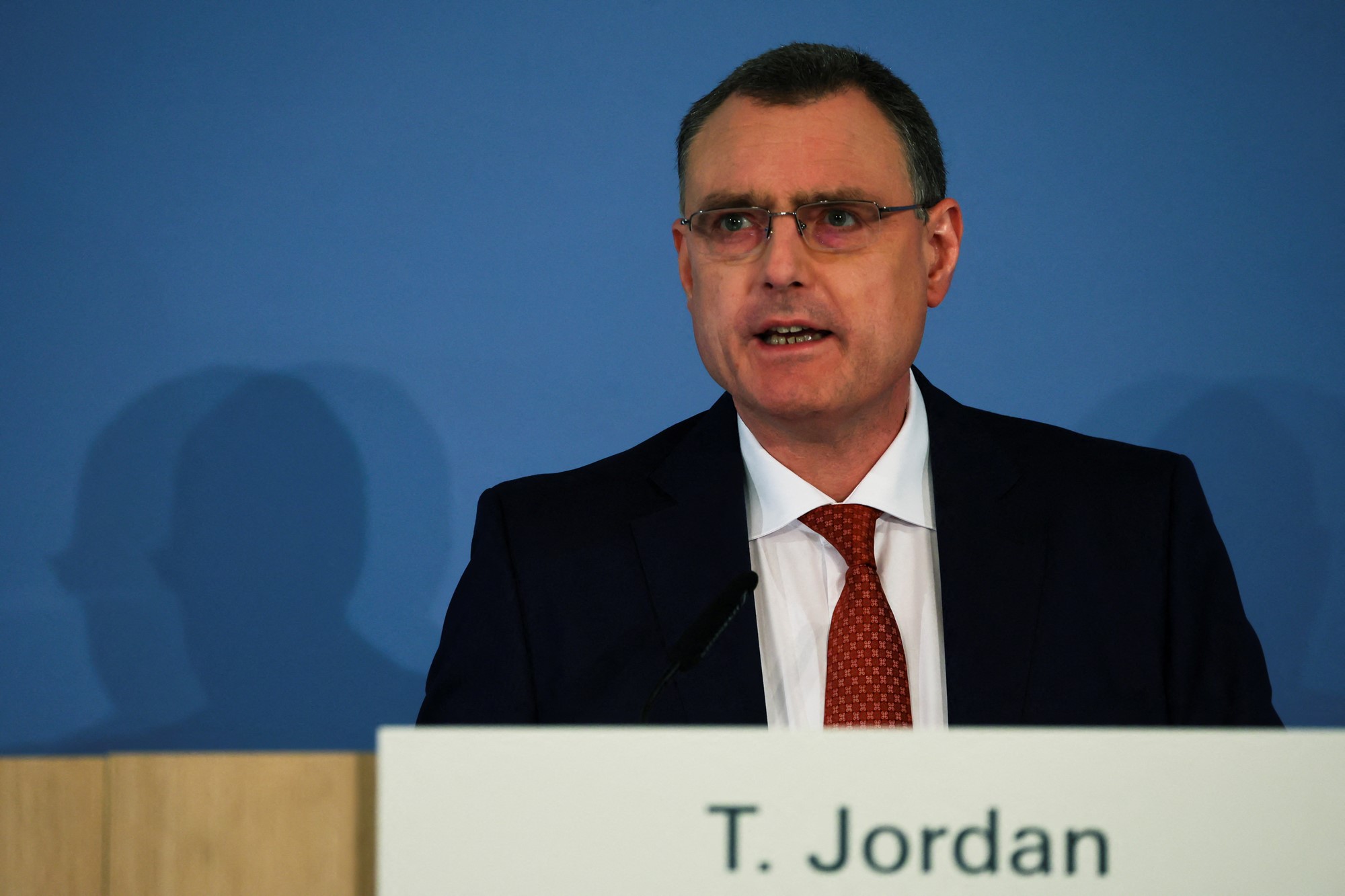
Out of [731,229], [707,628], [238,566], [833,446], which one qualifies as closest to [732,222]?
[731,229]

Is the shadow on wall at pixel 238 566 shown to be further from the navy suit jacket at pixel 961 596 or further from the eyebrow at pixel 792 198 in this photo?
the eyebrow at pixel 792 198

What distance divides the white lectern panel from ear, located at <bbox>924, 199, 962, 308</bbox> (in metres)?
0.85

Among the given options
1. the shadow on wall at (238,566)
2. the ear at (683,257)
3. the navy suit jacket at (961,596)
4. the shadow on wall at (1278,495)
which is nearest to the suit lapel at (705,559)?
the navy suit jacket at (961,596)

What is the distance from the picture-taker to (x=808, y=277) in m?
1.26

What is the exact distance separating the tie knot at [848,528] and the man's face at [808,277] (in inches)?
3.9

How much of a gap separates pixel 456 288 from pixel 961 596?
97 centimetres

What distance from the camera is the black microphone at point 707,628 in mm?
899

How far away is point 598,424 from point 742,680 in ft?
2.38

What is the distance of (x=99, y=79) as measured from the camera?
6.13ft

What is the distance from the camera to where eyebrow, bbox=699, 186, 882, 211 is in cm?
129

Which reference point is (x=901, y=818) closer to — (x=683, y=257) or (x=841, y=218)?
(x=841, y=218)

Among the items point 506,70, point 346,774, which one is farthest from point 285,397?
point 346,774

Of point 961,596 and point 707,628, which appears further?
point 961,596

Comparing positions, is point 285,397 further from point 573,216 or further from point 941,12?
point 941,12
